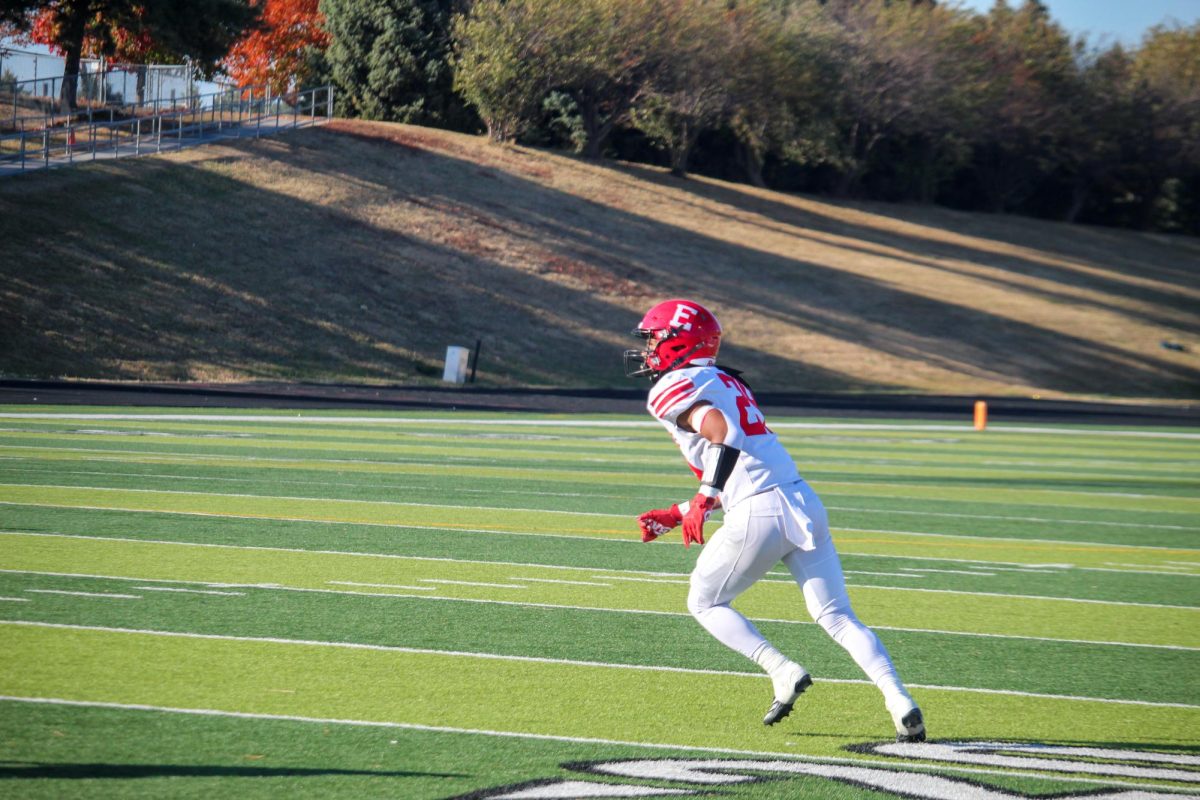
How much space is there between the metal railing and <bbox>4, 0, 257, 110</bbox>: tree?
176 centimetres

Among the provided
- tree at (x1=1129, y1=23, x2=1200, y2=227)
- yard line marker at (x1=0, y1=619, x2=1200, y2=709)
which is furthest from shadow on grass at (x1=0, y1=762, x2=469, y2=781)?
tree at (x1=1129, y1=23, x2=1200, y2=227)

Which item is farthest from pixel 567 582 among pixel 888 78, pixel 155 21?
pixel 888 78

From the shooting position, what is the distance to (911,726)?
5.37 m

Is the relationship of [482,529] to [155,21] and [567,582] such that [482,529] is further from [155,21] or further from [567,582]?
[155,21]

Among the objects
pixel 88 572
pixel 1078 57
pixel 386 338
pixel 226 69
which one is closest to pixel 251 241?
pixel 386 338

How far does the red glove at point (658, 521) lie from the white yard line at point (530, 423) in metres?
15.8

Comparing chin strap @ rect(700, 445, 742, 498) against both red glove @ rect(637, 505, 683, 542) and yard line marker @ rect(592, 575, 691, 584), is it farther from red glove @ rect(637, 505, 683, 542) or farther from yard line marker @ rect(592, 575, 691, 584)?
yard line marker @ rect(592, 575, 691, 584)

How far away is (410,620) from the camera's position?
7586 millimetres

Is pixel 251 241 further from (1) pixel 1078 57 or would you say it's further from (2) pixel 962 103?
(1) pixel 1078 57

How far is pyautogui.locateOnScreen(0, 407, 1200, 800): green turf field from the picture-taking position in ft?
16.6

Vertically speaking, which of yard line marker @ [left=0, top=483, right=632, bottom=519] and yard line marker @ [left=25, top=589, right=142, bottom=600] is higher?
yard line marker @ [left=25, top=589, right=142, bottom=600]

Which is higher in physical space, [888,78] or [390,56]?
[888,78]

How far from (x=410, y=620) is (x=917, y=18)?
198 ft

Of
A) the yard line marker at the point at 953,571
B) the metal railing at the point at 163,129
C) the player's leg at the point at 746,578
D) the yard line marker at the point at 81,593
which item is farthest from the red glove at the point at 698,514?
the metal railing at the point at 163,129
